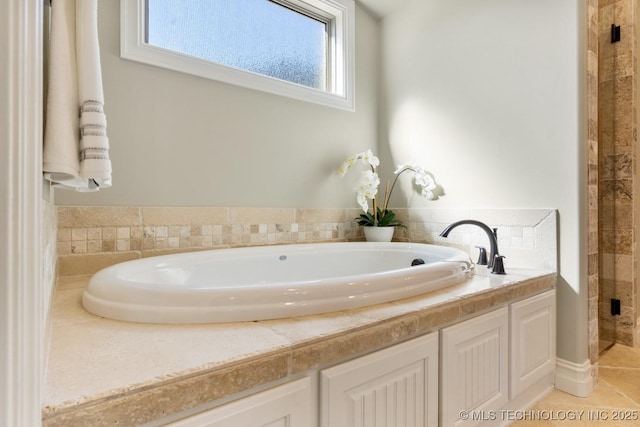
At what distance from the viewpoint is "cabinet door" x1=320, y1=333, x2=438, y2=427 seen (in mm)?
818

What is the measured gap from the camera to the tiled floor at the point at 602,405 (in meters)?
1.46

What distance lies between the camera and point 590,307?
172cm

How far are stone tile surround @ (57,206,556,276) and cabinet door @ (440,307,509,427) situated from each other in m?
0.63

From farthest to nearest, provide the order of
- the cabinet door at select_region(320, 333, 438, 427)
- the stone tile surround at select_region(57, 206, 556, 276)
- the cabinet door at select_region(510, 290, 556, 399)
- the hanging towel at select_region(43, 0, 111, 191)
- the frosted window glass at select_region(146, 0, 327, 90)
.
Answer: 1. the frosted window glass at select_region(146, 0, 327, 90)
2. the stone tile surround at select_region(57, 206, 556, 276)
3. the cabinet door at select_region(510, 290, 556, 399)
4. the cabinet door at select_region(320, 333, 438, 427)
5. the hanging towel at select_region(43, 0, 111, 191)

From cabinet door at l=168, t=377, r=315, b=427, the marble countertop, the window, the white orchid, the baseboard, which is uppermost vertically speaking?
the window

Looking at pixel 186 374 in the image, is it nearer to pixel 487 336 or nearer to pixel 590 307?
pixel 487 336

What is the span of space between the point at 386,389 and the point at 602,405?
134 centimetres

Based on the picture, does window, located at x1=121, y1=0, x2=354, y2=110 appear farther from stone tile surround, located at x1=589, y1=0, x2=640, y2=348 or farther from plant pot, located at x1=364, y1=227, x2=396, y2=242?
stone tile surround, located at x1=589, y1=0, x2=640, y2=348

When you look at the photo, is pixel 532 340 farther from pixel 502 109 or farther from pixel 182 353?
pixel 182 353

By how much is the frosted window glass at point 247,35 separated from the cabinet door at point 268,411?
1.78 meters

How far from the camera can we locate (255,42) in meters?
2.17

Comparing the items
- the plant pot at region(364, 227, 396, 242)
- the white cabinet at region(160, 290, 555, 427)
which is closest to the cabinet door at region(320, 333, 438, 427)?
the white cabinet at region(160, 290, 555, 427)

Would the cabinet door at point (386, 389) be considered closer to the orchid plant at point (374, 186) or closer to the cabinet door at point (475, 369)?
the cabinet door at point (475, 369)

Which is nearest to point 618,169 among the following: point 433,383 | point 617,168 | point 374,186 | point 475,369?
point 617,168
